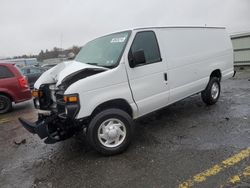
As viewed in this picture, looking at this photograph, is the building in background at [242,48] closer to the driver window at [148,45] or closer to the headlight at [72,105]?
the driver window at [148,45]

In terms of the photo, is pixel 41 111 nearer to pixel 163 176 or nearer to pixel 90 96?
pixel 90 96

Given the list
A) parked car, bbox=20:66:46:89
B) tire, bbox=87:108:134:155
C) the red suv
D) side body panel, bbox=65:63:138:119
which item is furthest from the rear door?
parked car, bbox=20:66:46:89

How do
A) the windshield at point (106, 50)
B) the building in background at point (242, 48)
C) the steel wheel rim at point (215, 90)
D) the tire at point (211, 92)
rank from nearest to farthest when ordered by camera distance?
the windshield at point (106, 50) → the tire at point (211, 92) → the steel wheel rim at point (215, 90) → the building in background at point (242, 48)

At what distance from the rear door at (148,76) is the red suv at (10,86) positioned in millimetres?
5255

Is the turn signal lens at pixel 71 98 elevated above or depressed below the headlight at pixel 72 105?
above

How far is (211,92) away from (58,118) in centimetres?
416

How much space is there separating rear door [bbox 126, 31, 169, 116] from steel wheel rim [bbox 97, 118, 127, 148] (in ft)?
1.80

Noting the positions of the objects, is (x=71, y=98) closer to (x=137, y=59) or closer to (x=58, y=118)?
(x=58, y=118)

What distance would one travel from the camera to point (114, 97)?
3662mm

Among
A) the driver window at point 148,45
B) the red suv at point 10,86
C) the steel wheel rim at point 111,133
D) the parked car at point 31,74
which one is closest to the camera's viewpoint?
the steel wheel rim at point 111,133

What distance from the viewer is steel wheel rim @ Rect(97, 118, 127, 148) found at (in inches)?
144

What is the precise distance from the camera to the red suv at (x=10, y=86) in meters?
7.51

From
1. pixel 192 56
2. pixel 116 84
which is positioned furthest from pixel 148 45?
pixel 192 56

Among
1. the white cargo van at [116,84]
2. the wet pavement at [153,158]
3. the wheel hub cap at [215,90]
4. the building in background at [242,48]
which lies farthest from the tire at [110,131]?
the building in background at [242,48]
